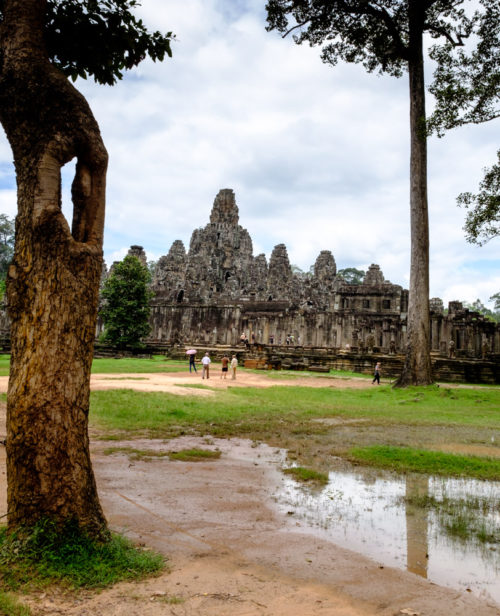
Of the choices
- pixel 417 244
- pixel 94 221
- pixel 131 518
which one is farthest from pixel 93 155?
pixel 417 244

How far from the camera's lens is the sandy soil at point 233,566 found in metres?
2.74

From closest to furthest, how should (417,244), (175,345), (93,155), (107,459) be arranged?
(93,155)
(107,459)
(417,244)
(175,345)

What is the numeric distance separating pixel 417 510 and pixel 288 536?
137 cm

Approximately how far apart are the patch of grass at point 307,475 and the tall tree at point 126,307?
28.4 metres

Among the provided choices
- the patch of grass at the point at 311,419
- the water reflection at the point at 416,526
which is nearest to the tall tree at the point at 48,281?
the water reflection at the point at 416,526

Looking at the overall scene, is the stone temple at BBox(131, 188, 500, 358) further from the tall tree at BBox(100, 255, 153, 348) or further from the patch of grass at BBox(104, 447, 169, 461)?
the patch of grass at BBox(104, 447, 169, 461)

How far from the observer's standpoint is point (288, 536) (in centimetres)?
383

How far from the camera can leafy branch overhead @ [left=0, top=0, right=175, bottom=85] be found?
181 inches

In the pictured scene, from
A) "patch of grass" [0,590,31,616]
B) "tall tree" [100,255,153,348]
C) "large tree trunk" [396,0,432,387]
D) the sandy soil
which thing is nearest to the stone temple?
"tall tree" [100,255,153,348]

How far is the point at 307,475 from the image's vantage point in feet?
17.9

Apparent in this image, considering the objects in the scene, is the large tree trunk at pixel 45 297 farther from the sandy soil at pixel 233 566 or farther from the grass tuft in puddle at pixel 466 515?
the grass tuft in puddle at pixel 466 515

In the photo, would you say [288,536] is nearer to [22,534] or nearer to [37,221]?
[22,534]

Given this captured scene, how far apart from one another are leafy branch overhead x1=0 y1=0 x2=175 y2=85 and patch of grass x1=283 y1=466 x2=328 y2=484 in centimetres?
458

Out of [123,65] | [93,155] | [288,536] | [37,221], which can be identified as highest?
[123,65]
